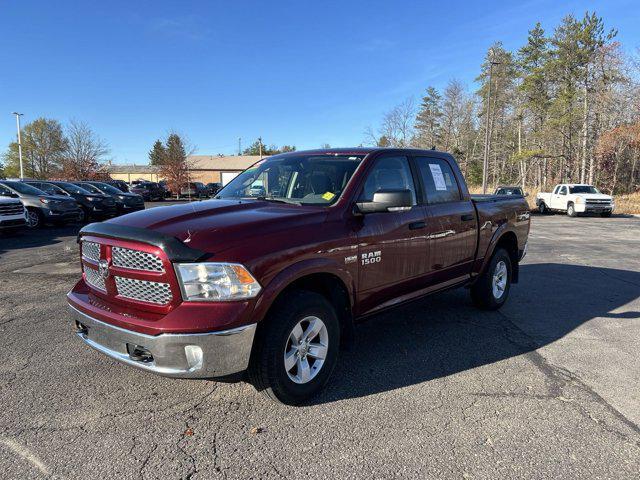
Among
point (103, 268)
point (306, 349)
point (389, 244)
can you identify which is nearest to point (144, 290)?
point (103, 268)

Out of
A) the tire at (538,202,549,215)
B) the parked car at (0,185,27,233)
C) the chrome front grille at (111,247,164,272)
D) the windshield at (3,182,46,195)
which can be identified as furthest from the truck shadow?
the tire at (538,202,549,215)

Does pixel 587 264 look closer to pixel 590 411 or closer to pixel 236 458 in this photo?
pixel 590 411

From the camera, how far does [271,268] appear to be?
2.88 metres

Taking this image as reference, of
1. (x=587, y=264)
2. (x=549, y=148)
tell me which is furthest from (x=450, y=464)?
(x=549, y=148)

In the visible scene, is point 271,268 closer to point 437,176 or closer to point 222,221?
point 222,221

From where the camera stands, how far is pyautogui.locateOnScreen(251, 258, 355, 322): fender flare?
283cm

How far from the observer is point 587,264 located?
934 centimetres

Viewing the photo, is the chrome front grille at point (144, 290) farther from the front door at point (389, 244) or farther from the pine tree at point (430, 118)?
the pine tree at point (430, 118)

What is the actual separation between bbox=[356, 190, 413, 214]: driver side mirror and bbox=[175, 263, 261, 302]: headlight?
1.22 metres

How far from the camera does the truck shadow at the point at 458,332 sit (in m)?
3.73

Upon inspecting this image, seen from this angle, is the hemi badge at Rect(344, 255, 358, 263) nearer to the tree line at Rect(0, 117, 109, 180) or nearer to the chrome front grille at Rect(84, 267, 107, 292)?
the chrome front grille at Rect(84, 267, 107, 292)

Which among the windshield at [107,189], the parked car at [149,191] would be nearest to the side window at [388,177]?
the windshield at [107,189]

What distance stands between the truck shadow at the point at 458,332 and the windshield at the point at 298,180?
1357 mm

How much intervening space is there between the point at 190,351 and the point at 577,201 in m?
26.6
